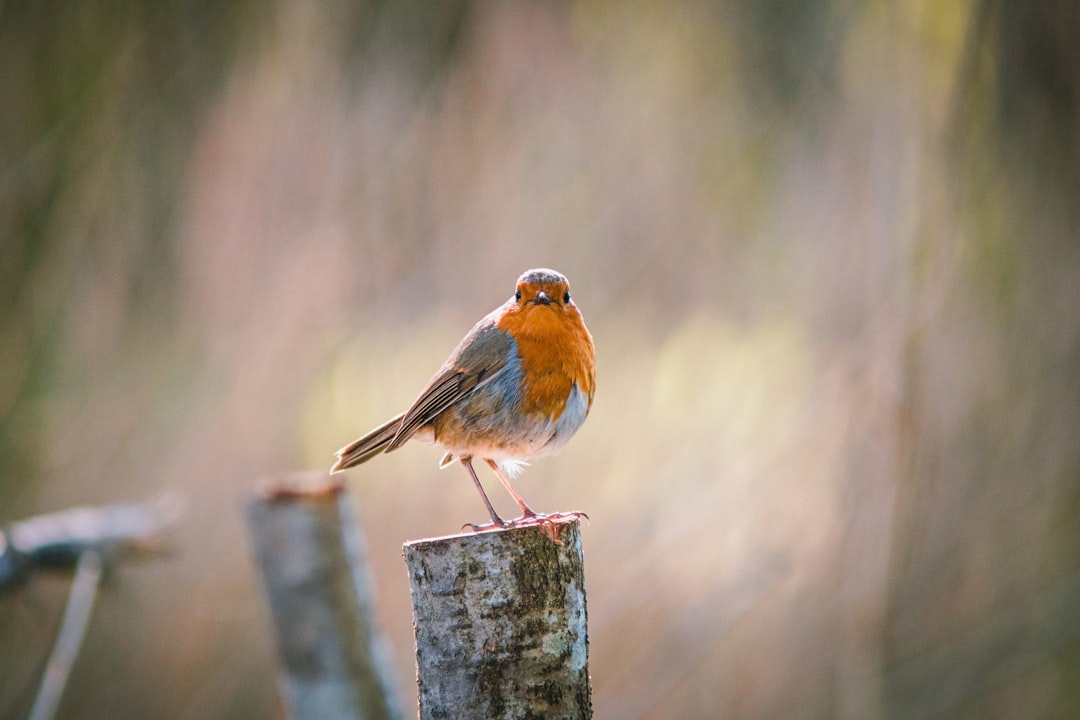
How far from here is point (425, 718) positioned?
1.55 metres

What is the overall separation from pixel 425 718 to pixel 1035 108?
3627 millimetres

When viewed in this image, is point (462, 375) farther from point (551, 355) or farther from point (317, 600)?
point (317, 600)

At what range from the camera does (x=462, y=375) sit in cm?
295

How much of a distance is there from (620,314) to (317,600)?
286cm

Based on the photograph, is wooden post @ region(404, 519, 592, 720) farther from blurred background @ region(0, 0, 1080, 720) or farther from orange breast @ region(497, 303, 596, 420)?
blurred background @ region(0, 0, 1080, 720)

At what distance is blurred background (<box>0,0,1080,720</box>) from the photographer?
3.97m

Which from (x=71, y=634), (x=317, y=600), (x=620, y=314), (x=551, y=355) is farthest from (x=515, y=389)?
(x=620, y=314)

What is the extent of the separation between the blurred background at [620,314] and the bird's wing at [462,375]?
1.33 meters

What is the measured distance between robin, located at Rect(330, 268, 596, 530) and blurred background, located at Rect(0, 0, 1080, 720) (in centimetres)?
135

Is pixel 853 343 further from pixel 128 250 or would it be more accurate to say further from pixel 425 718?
pixel 128 250

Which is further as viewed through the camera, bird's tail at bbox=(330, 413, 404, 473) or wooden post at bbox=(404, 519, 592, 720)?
bird's tail at bbox=(330, 413, 404, 473)

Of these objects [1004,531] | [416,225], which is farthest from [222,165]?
[1004,531]

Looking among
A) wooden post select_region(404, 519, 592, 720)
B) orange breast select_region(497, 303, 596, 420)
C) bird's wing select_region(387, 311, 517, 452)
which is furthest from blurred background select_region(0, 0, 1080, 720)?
wooden post select_region(404, 519, 592, 720)

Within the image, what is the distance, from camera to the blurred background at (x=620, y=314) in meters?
3.97
